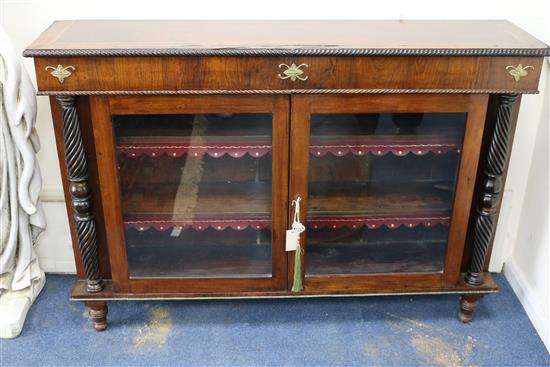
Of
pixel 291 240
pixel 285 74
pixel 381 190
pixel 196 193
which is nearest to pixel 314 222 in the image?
pixel 291 240

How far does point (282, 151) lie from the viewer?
1418mm

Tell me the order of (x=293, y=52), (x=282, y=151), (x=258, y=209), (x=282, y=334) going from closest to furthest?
(x=293, y=52), (x=282, y=151), (x=258, y=209), (x=282, y=334)

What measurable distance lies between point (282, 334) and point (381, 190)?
0.46m

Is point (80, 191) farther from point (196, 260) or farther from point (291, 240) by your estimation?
point (291, 240)

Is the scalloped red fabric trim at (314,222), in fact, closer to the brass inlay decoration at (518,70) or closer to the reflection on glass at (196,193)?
the reflection on glass at (196,193)

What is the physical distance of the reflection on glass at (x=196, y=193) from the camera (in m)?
A: 1.43

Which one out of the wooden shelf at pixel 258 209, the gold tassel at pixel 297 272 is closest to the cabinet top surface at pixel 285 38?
the wooden shelf at pixel 258 209

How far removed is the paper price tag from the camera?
1499mm

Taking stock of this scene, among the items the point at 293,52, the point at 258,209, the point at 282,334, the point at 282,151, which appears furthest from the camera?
the point at 282,334

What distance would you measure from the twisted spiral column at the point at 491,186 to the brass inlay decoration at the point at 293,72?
1.49ft

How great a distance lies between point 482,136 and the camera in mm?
1449

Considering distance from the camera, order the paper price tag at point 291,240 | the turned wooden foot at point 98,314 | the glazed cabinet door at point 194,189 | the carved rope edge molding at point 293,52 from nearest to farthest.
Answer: the carved rope edge molding at point 293,52 < the glazed cabinet door at point 194,189 < the paper price tag at point 291,240 < the turned wooden foot at point 98,314

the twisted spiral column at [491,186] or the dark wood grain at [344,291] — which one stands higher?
the twisted spiral column at [491,186]
